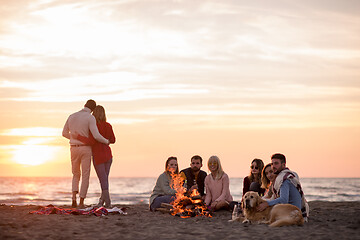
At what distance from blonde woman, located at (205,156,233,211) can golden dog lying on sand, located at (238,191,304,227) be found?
206cm

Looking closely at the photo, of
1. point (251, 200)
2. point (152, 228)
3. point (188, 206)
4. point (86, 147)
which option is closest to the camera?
point (152, 228)

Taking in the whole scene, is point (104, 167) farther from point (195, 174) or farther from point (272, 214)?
point (272, 214)

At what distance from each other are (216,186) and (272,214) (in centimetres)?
277

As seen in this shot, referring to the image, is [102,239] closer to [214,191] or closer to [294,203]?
[294,203]

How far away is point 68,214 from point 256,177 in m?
4.42

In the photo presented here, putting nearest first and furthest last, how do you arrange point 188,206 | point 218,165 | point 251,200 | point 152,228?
1. point 152,228
2. point 251,200
3. point 188,206
4. point 218,165

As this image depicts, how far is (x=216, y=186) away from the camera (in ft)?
35.2

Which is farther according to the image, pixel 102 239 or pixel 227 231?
pixel 227 231

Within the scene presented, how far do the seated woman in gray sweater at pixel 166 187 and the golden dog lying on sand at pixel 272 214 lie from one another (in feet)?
8.16

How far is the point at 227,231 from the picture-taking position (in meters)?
7.52

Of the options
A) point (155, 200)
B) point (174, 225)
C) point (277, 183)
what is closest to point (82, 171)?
point (155, 200)

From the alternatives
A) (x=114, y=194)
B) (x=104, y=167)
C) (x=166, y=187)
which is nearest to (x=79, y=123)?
(x=104, y=167)

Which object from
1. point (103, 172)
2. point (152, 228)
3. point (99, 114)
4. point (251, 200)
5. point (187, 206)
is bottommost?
point (152, 228)

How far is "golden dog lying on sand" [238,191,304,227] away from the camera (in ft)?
25.7
